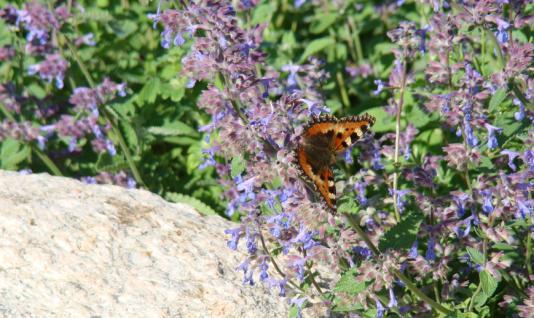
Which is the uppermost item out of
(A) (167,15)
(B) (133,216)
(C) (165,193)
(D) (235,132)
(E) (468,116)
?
(A) (167,15)

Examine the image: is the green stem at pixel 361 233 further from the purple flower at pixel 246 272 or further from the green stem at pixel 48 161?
the green stem at pixel 48 161

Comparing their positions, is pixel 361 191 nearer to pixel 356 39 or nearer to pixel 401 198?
pixel 401 198

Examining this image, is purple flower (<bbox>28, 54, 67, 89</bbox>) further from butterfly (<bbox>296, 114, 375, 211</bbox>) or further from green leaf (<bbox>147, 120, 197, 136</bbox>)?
butterfly (<bbox>296, 114, 375, 211</bbox>)

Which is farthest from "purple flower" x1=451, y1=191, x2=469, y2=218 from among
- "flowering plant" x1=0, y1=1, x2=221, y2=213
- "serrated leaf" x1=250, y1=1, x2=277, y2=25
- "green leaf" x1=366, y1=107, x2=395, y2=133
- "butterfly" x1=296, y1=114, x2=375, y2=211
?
"serrated leaf" x1=250, y1=1, x2=277, y2=25

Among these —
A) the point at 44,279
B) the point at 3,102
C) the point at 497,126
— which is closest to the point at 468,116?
the point at 497,126

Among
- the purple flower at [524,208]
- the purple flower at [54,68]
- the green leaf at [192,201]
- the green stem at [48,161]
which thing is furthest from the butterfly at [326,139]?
the purple flower at [54,68]

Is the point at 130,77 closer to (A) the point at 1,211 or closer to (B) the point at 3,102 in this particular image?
(B) the point at 3,102
